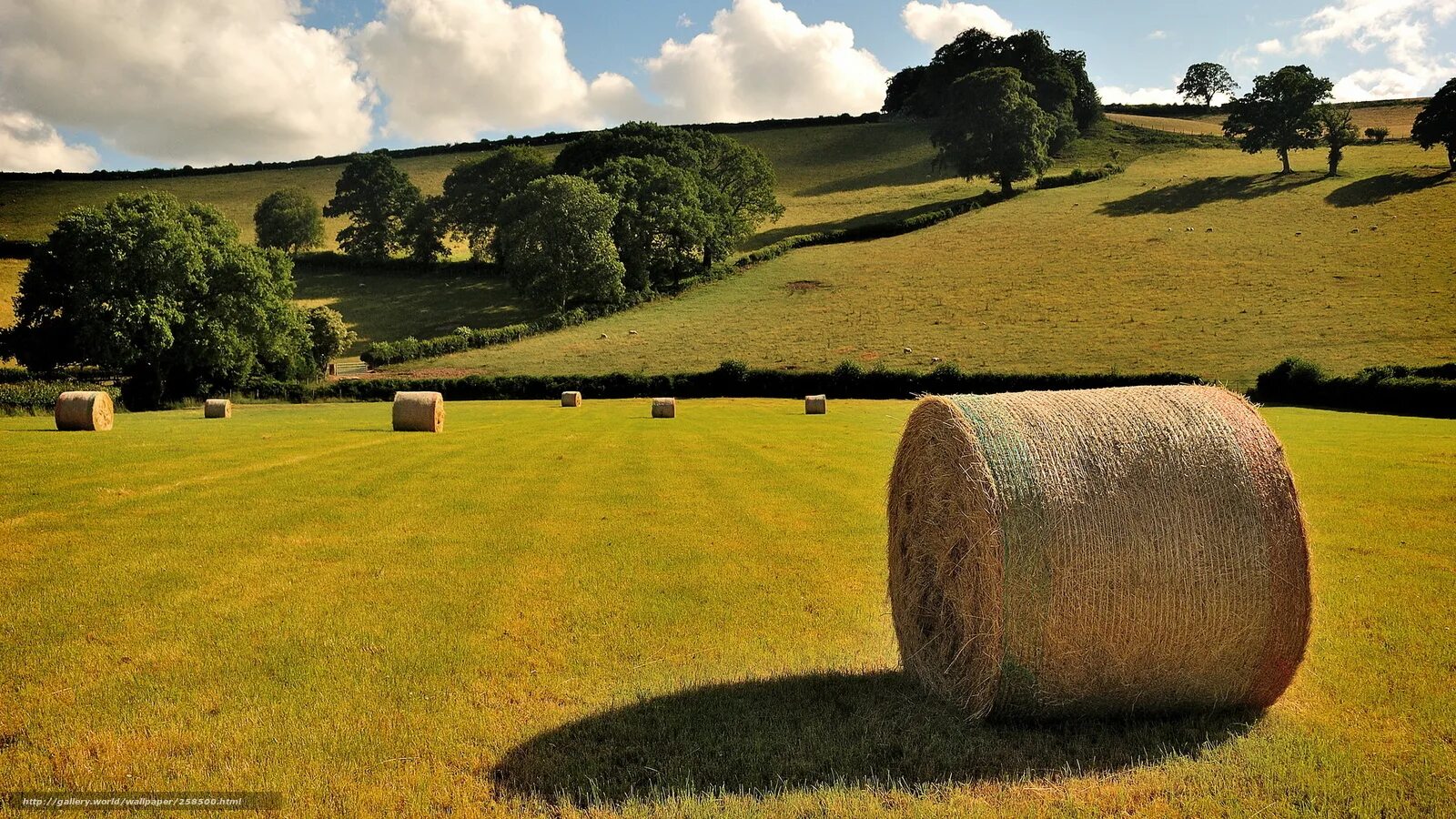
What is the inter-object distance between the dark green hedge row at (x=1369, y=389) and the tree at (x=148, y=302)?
58.9 metres

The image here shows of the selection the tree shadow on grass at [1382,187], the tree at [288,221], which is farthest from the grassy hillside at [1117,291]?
the tree at [288,221]

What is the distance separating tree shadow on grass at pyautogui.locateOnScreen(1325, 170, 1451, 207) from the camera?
7912 centimetres

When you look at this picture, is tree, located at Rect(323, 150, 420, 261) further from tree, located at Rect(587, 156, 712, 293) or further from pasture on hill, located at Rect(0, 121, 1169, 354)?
tree, located at Rect(587, 156, 712, 293)

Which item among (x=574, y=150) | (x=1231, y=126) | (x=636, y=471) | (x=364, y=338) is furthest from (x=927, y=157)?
(x=636, y=471)

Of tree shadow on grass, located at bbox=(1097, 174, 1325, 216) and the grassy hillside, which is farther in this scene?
tree shadow on grass, located at bbox=(1097, 174, 1325, 216)

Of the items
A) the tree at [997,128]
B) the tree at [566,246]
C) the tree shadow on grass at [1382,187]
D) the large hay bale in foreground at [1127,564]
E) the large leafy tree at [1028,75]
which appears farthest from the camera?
the large leafy tree at [1028,75]

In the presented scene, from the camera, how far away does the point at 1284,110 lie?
8956 cm

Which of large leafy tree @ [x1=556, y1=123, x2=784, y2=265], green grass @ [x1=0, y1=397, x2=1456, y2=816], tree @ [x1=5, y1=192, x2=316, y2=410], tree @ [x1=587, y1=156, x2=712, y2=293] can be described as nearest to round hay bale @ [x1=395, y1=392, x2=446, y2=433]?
green grass @ [x1=0, y1=397, x2=1456, y2=816]

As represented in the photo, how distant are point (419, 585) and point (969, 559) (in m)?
7.51

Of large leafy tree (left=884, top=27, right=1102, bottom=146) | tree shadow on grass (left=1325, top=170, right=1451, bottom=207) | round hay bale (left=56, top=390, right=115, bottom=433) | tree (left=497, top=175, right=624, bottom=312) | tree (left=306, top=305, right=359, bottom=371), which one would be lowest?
round hay bale (left=56, top=390, right=115, bottom=433)

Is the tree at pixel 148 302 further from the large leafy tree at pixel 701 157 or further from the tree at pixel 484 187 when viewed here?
the large leafy tree at pixel 701 157

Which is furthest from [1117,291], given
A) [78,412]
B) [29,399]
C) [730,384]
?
[29,399]

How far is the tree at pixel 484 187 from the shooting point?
100 metres

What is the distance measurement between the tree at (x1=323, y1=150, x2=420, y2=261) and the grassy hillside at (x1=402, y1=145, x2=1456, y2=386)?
46847 mm
